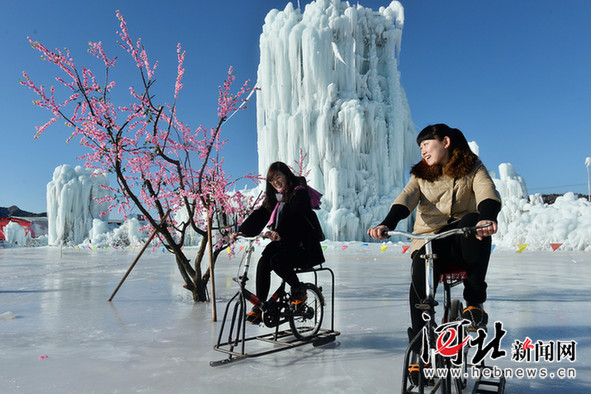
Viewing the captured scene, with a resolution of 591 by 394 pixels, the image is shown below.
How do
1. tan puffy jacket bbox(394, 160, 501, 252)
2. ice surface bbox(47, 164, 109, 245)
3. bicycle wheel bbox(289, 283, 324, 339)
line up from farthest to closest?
ice surface bbox(47, 164, 109, 245) → bicycle wheel bbox(289, 283, 324, 339) → tan puffy jacket bbox(394, 160, 501, 252)

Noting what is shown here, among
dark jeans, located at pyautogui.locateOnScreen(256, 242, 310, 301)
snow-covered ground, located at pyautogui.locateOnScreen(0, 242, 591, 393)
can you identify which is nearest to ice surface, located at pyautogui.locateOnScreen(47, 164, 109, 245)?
snow-covered ground, located at pyautogui.locateOnScreen(0, 242, 591, 393)

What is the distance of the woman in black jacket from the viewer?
3068mm

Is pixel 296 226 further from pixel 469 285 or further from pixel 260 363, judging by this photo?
pixel 469 285

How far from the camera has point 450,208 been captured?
2.26m

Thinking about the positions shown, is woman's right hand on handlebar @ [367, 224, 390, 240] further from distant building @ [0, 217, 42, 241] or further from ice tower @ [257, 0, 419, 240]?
distant building @ [0, 217, 42, 241]

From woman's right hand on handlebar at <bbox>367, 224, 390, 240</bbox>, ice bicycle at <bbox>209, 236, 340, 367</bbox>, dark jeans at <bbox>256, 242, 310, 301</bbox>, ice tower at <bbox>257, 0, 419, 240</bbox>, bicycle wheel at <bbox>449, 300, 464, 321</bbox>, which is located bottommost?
ice bicycle at <bbox>209, 236, 340, 367</bbox>

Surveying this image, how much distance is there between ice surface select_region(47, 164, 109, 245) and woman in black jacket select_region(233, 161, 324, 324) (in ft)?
122

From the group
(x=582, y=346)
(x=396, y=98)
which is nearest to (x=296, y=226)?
(x=582, y=346)

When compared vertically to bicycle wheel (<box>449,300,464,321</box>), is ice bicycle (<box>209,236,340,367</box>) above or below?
below

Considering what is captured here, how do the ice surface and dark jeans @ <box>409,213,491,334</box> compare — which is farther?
the ice surface

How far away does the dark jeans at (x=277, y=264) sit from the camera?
304 cm

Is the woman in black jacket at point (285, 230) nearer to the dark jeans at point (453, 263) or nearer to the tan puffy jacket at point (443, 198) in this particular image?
the tan puffy jacket at point (443, 198)

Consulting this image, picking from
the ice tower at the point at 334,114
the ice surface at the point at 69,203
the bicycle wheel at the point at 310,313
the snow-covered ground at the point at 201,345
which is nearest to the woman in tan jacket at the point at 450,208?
the snow-covered ground at the point at 201,345

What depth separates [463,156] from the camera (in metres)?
2.26
